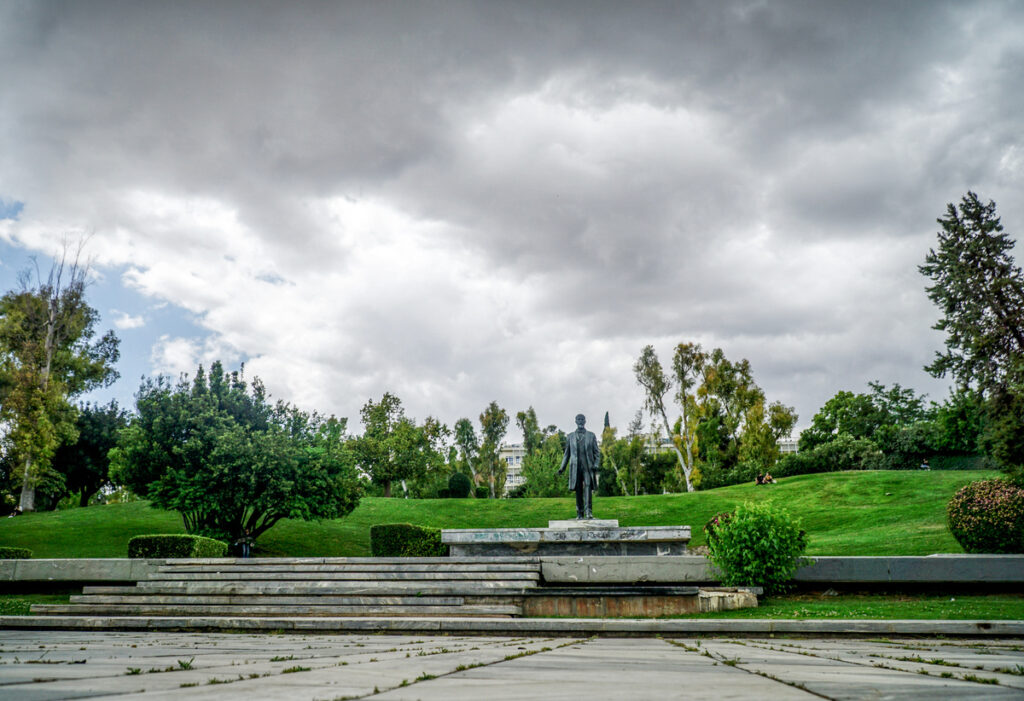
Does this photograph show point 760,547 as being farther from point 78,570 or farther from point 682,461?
point 682,461

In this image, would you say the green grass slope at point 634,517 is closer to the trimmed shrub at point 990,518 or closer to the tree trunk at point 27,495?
the trimmed shrub at point 990,518

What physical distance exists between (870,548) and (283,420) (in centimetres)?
2002

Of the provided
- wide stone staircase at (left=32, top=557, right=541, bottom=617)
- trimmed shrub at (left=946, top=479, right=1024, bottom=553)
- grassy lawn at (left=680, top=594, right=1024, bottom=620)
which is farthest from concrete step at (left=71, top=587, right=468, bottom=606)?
trimmed shrub at (left=946, top=479, right=1024, bottom=553)

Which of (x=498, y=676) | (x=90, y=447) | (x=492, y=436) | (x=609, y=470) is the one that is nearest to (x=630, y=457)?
(x=609, y=470)

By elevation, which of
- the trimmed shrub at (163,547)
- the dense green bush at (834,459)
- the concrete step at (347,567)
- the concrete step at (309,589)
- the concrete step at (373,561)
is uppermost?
the dense green bush at (834,459)

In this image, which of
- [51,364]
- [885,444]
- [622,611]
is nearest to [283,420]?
[622,611]

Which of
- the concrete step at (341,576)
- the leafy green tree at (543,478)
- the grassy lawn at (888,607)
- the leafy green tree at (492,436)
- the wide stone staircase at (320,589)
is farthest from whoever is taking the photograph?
the leafy green tree at (492,436)

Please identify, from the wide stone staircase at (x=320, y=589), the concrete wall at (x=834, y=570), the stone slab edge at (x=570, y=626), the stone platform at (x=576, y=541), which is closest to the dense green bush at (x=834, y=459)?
the stone platform at (x=576, y=541)

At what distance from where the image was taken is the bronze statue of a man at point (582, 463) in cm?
1783

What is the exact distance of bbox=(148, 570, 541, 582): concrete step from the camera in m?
13.4

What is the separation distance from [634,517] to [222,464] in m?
19.9

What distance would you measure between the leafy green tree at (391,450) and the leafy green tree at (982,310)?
109 feet

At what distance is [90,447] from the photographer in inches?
1693

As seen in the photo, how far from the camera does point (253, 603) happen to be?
13.1 meters
